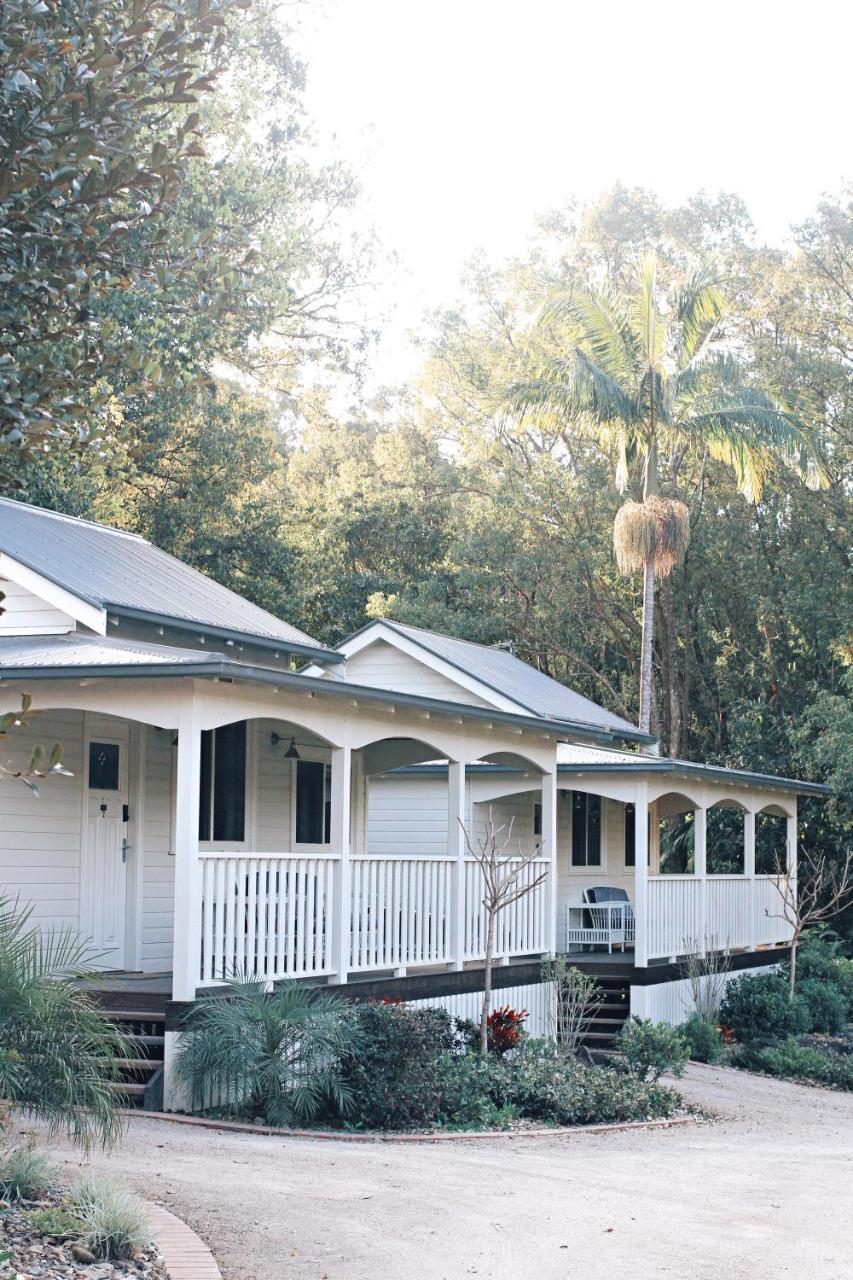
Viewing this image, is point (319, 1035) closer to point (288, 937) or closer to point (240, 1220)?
point (288, 937)

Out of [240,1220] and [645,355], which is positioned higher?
[645,355]

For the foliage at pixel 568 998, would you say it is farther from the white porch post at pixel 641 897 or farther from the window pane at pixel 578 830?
the window pane at pixel 578 830

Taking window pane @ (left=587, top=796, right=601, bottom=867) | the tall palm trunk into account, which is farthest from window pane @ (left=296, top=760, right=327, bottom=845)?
the tall palm trunk

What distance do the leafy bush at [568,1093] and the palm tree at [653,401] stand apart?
15433 mm

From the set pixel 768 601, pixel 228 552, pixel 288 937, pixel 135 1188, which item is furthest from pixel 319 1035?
pixel 768 601

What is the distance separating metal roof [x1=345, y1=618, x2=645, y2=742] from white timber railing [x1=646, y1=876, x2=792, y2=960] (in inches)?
97.7

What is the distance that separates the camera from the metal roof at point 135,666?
1170 centimetres

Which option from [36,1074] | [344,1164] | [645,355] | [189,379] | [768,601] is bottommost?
[344,1164]

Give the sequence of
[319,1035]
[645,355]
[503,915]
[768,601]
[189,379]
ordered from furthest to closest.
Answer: [768,601] → [645,355] → [503,915] → [319,1035] → [189,379]

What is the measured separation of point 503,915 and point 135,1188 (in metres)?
9.09

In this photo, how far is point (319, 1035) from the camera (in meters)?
11.6

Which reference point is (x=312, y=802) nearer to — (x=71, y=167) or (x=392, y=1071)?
(x=392, y=1071)

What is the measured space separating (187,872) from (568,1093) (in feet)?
13.1

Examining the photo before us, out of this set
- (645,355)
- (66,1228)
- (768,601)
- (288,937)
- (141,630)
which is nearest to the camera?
(66,1228)
